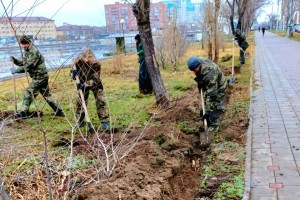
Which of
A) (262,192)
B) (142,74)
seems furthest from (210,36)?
(262,192)

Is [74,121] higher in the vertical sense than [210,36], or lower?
lower

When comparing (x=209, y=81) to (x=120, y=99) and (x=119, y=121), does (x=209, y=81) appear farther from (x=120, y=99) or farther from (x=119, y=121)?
(x=120, y=99)

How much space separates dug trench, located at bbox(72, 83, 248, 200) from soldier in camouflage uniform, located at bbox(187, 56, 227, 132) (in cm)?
29

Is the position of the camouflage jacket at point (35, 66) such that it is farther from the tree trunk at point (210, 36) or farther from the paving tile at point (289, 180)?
the tree trunk at point (210, 36)

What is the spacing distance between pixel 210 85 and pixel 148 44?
7.19 ft

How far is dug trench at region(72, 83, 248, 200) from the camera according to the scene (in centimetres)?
322

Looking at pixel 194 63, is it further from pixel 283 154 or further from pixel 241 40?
pixel 241 40

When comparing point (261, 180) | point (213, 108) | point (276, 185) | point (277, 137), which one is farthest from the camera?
point (213, 108)

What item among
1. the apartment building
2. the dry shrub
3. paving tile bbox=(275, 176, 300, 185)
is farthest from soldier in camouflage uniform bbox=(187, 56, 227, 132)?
the apartment building

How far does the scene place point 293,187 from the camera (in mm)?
3514

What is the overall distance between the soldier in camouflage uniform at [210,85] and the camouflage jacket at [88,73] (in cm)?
180

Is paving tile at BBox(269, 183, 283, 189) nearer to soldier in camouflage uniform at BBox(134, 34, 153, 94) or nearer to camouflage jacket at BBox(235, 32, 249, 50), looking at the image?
soldier in camouflage uniform at BBox(134, 34, 153, 94)

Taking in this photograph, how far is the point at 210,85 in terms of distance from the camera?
5238 mm

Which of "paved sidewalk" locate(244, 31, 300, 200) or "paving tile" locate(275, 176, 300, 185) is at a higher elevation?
"paving tile" locate(275, 176, 300, 185)
